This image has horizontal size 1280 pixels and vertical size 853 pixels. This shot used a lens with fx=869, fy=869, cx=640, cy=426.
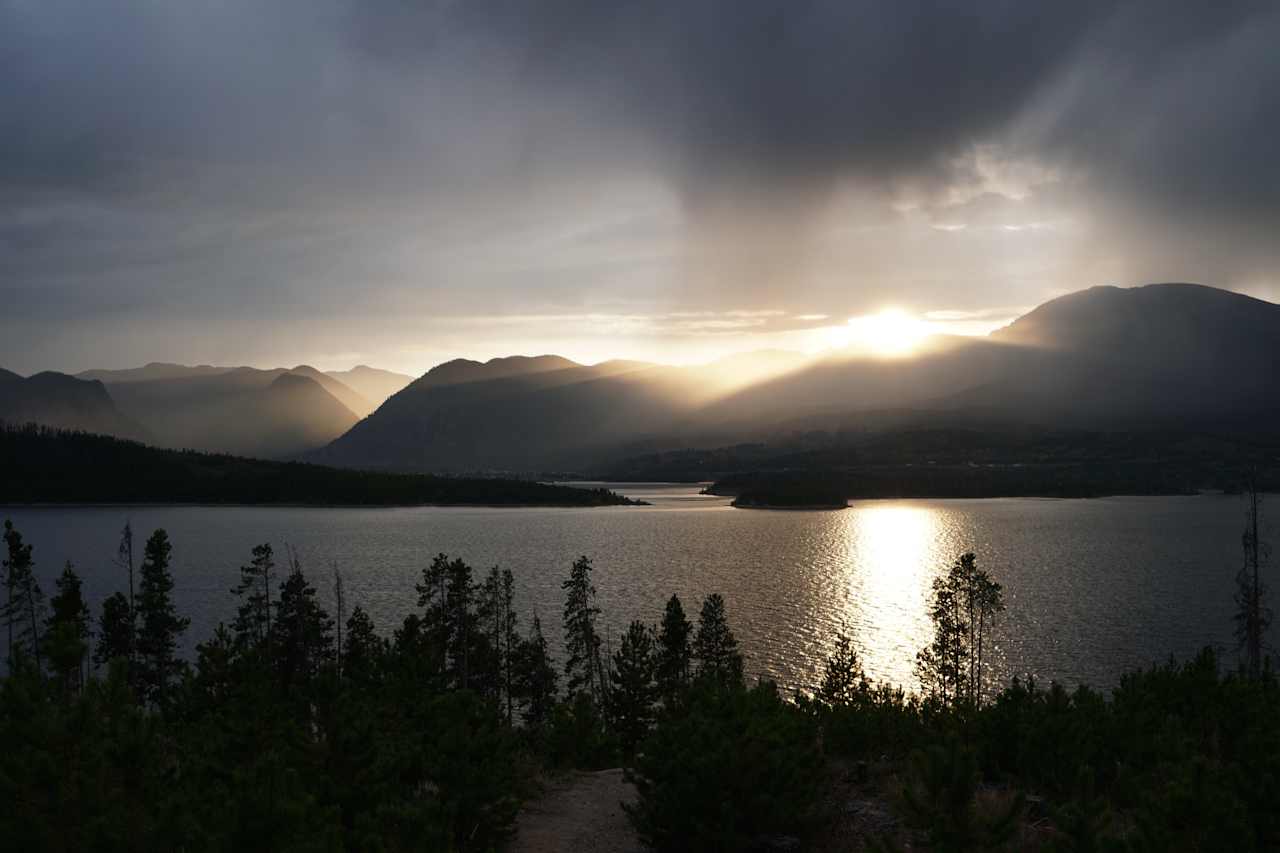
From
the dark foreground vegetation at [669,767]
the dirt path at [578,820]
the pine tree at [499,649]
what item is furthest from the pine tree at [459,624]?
the dirt path at [578,820]

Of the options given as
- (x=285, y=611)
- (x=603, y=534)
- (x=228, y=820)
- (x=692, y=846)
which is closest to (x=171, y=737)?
(x=228, y=820)

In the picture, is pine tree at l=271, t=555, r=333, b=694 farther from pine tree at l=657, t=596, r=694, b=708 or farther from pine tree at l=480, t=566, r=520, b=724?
pine tree at l=657, t=596, r=694, b=708

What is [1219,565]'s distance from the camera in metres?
118

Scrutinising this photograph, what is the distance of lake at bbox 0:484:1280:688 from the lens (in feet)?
251

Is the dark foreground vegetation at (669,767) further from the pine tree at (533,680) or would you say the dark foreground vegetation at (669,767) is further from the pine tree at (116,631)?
the pine tree at (116,631)

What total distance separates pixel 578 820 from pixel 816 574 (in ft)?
351

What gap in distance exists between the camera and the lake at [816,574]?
251 feet

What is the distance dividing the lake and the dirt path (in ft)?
143

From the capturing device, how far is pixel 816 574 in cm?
12219

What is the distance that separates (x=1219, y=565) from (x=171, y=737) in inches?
5227

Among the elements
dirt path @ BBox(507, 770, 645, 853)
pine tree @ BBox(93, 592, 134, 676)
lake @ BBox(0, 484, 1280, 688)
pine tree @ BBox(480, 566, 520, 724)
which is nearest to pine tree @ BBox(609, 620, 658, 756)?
pine tree @ BBox(480, 566, 520, 724)

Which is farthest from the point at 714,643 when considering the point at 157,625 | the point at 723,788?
the point at 723,788

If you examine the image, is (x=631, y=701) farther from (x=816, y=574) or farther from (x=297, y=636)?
(x=816, y=574)

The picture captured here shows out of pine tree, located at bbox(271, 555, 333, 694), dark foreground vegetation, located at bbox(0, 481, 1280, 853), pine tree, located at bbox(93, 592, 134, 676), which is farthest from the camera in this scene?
pine tree, located at bbox(271, 555, 333, 694)
